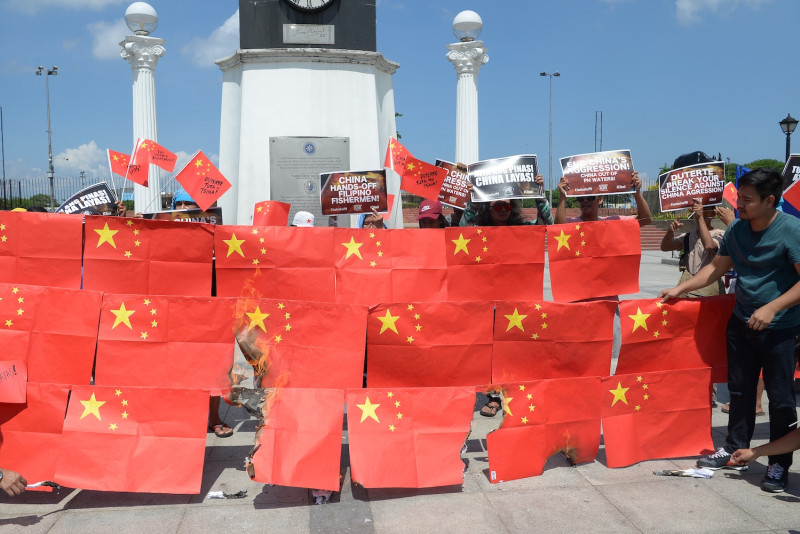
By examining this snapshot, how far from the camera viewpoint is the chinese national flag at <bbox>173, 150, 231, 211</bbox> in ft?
18.4

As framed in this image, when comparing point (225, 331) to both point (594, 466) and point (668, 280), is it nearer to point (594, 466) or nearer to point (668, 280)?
point (594, 466)

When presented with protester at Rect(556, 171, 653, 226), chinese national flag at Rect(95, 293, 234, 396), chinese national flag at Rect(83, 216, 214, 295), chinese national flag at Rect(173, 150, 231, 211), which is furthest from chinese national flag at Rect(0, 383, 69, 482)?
protester at Rect(556, 171, 653, 226)

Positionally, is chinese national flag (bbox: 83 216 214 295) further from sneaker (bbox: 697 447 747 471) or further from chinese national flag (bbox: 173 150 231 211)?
sneaker (bbox: 697 447 747 471)

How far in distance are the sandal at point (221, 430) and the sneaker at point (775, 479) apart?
360cm

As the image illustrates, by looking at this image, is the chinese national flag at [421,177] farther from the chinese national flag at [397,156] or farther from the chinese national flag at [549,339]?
the chinese national flag at [549,339]

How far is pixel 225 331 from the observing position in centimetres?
395

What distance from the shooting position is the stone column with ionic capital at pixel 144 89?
1176cm

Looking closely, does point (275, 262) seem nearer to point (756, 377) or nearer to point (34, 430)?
point (34, 430)

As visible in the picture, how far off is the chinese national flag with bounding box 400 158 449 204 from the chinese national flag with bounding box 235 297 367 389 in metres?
1.87

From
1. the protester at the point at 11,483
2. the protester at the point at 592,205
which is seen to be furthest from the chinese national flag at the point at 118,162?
the protester at the point at 592,205

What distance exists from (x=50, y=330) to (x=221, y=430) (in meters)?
1.48

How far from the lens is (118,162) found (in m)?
6.41

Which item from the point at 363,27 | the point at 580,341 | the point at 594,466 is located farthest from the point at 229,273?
the point at 363,27

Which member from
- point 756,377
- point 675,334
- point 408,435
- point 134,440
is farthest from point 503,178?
point 134,440
